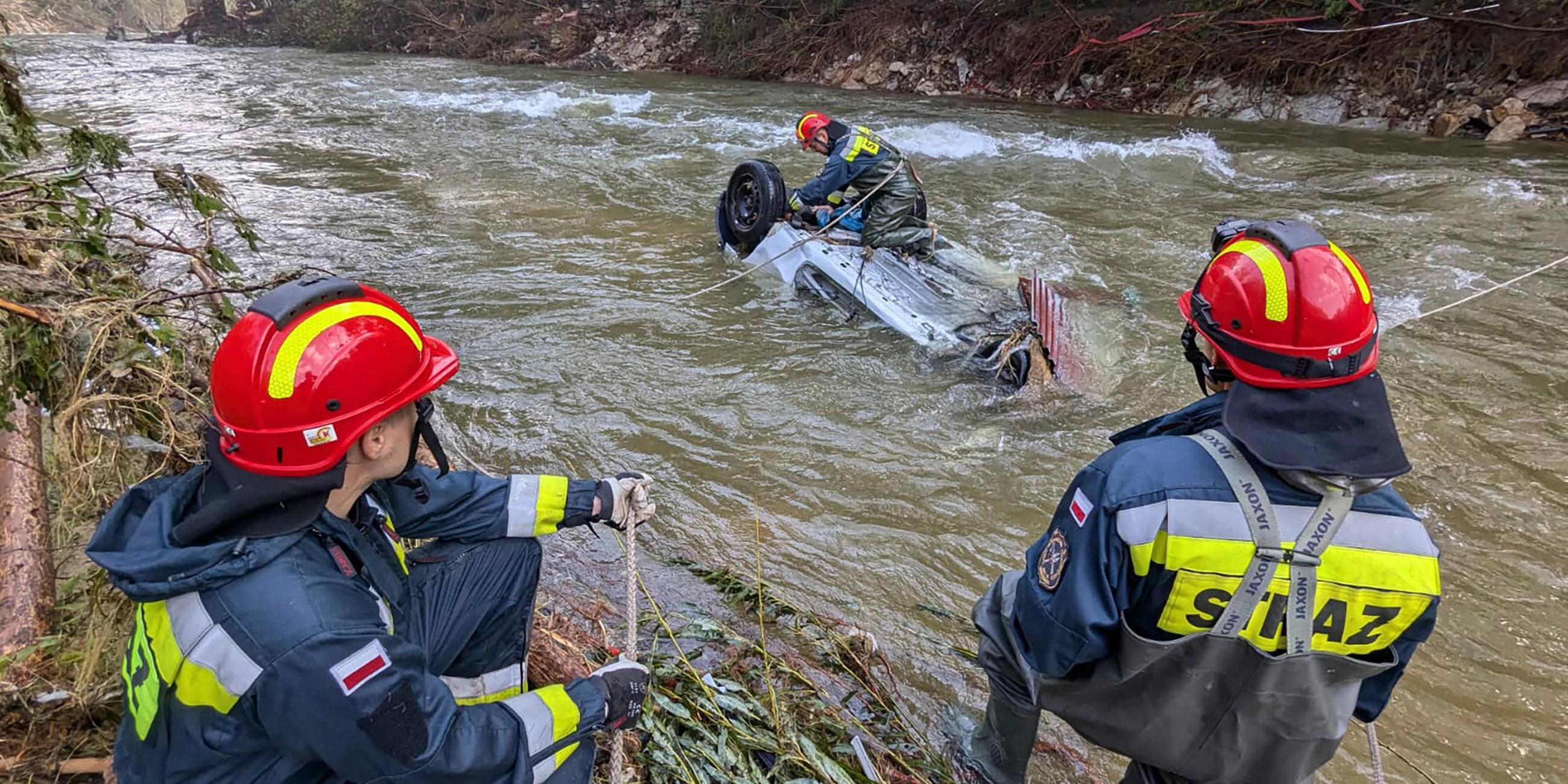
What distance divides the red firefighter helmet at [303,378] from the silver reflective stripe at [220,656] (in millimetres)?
269

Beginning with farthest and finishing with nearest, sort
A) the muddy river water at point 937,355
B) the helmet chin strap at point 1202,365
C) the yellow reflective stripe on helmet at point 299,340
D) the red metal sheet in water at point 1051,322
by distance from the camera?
the red metal sheet in water at point 1051,322 < the muddy river water at point 937,355 < the helmet chin strap at point 1202,365 < the yellow reflective stripe on helmet at point 299,340

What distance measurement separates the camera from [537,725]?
157 cm

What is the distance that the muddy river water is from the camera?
3242 mm

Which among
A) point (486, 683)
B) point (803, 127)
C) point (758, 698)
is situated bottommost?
point (758, 698)

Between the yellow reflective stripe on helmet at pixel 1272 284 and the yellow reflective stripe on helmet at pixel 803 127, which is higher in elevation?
the yellow reflective stripe on helmet at pixel 1272 284

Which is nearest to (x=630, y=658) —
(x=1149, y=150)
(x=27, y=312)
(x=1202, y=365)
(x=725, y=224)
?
(x=1202, y=365)

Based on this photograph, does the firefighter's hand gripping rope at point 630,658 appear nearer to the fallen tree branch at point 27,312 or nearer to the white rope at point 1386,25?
the fallen tree branch at point 27,312

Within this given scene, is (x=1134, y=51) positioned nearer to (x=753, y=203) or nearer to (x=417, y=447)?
(x=753, y=203)

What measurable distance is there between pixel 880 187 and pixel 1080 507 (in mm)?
4485

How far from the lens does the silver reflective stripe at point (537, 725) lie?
1.56m

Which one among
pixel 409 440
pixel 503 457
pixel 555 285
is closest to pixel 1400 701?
pixel 409 440

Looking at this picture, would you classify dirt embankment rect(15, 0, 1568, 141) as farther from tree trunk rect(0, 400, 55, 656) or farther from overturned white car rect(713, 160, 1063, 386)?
tree trunk rect(0, 400, 55, 656)

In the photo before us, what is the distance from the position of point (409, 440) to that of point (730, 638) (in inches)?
53.9

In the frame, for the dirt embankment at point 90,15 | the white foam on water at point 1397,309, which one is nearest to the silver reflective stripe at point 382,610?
the white foam on water at point 1397,309
